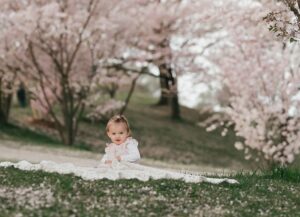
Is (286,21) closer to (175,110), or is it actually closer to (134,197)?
(134,197)

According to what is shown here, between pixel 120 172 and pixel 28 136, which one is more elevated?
pixel 28 136

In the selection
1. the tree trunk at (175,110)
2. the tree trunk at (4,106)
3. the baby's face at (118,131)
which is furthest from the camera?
the tree trunk at (175,110)

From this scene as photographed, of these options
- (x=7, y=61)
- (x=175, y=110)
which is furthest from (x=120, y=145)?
(x=175, y=110)

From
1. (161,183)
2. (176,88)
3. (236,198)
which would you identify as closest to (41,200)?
(161,183)

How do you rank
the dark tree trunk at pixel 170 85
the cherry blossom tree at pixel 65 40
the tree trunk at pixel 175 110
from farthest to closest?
Result: the tree trunk at pixel 175 110, the dark tree trunk at pixel 170 85, the cherry blossom tree at pixel 65 40

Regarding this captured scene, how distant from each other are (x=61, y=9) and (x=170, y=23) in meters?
9.92

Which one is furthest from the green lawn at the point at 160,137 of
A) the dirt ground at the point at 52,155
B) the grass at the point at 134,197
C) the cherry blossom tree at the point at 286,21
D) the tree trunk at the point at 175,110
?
the grass at the point at 134,197

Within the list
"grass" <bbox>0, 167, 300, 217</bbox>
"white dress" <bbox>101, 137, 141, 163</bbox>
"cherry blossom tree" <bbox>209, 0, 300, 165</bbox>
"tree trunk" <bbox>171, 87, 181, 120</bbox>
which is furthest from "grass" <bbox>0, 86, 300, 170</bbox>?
"grass" <bbox>0, 167, 300, 217</bbox>

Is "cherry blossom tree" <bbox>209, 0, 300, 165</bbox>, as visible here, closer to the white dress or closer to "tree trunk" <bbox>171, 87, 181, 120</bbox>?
the white dress

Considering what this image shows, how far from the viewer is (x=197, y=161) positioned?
36.4 meters

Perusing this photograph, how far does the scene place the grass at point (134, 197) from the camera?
984 cm

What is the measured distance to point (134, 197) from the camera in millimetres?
10523

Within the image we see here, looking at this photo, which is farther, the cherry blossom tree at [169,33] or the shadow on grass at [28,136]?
the cherry blossom tree at [169,33]

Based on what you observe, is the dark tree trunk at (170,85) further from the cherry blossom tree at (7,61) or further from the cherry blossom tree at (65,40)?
the cherry blossom tree at (7,61)
